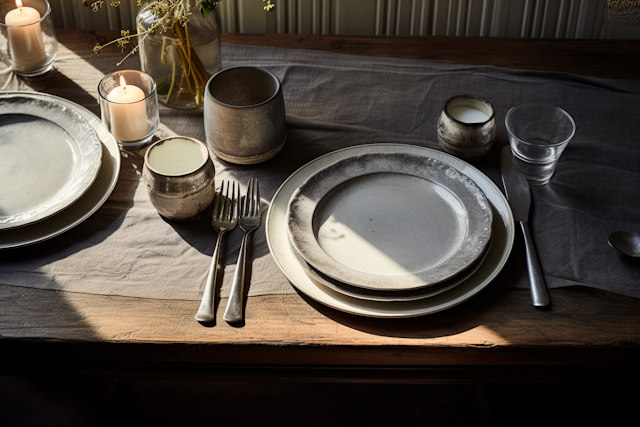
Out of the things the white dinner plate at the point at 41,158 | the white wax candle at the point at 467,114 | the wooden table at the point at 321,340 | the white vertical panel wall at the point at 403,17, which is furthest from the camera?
the white vertical panel wall at the point at 403,17

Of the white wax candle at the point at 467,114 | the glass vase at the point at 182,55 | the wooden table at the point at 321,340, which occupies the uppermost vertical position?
the glass vase at the point at 182,55

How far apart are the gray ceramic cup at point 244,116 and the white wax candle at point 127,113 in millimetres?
118

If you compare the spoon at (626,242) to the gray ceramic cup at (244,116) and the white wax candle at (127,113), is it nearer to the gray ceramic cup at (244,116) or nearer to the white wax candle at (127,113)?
the gray ceramic cup at (244,116)

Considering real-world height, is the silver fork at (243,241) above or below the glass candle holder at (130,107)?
below

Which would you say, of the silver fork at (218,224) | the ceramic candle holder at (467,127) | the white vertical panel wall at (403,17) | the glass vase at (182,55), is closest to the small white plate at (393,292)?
the silver fork at (218,224)

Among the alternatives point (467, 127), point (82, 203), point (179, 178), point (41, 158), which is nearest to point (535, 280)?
point (467, 127)

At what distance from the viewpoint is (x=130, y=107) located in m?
0.91

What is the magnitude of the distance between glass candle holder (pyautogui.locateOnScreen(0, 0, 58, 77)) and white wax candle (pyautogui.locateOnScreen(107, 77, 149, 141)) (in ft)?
0.85

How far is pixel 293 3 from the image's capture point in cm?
147

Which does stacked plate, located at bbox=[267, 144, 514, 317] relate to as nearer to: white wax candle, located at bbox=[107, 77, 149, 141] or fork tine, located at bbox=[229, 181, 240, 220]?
fork tine, located at bbox=[229, 181, 240, 220]

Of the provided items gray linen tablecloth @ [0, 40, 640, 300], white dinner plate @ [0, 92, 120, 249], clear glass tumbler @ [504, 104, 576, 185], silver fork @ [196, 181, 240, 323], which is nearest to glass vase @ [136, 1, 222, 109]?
gray linen tablecloth @ [0, 40, 640, 300]

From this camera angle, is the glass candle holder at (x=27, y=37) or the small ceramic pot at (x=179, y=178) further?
the glass candle holder at (x=27, y=37)

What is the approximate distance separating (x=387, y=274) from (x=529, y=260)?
206mm

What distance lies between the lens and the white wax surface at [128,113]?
91 centimetres
